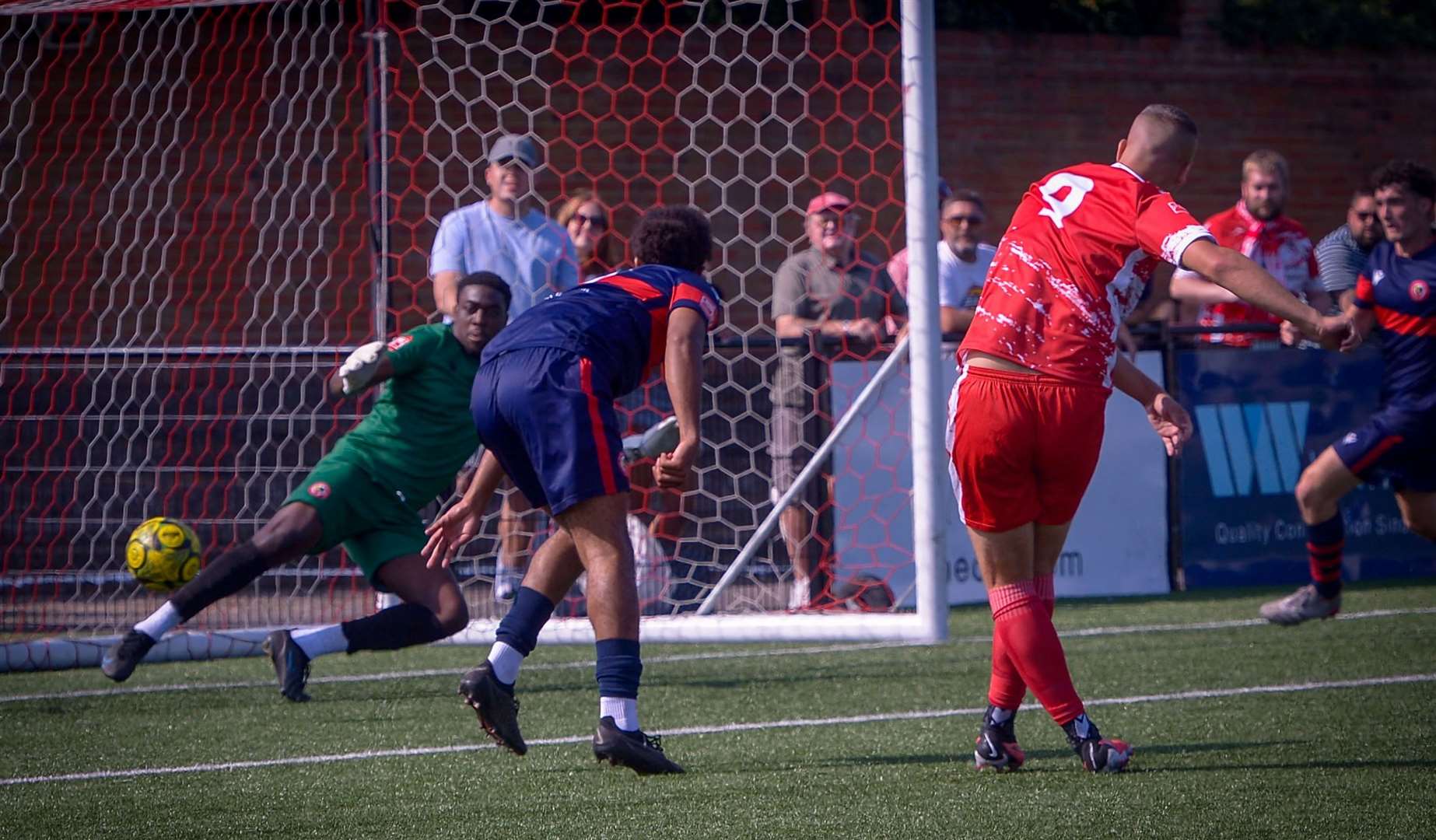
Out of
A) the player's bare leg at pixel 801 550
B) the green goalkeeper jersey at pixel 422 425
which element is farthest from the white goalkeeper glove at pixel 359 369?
the player's bare leg at pixel 801 550

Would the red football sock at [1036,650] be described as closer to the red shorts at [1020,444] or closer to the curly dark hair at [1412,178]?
the red shorts at [1020,444]

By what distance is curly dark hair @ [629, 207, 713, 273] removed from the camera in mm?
4887

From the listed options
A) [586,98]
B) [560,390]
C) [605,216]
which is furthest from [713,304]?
[586,98]

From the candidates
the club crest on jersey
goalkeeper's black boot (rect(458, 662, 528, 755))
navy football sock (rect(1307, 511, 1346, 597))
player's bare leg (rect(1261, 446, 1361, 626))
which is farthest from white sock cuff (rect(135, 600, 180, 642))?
navy football sock (rect(1307, 511, 1346, 597))

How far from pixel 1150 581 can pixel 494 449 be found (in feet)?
17.9

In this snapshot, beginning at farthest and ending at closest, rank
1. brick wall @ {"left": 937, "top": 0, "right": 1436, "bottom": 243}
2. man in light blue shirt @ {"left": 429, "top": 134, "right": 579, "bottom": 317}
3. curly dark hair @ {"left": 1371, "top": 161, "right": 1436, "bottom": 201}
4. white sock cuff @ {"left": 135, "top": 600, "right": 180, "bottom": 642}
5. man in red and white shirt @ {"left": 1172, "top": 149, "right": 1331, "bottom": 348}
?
brick wall @ {"left": 937, "top": 0, "right": 1436, "bottom": 243} < man in red and white shirt @ {"left": 1172, "top": 149, "right": 1331, "bottom": 348} < man in light blue shirt @ {"left": 429, "top": 134, "right": 579, "bottom": 317} < curly dark hair @ {"left": 1371, "top": 161, "right": 1436, "bottom": 201} < white sock cuff @ {"left": 135, "top": 600, "right": 180, "bottom": 642}

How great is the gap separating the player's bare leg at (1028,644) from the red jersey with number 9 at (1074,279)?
0.50 m

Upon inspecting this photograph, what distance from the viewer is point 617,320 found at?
184 inches

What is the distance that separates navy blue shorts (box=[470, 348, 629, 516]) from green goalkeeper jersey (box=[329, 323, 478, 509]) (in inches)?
66.8

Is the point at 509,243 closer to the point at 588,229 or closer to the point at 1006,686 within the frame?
the point at 588,229

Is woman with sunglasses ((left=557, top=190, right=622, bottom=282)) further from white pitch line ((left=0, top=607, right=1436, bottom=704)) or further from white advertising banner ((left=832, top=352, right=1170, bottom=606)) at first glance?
white pitch line ((left=0, top=607, right=1436, bottom=704))

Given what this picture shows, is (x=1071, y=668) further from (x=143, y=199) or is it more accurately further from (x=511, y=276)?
(x=143, y=199)

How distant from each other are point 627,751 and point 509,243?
13.4 feet

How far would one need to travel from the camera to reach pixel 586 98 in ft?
39.3
